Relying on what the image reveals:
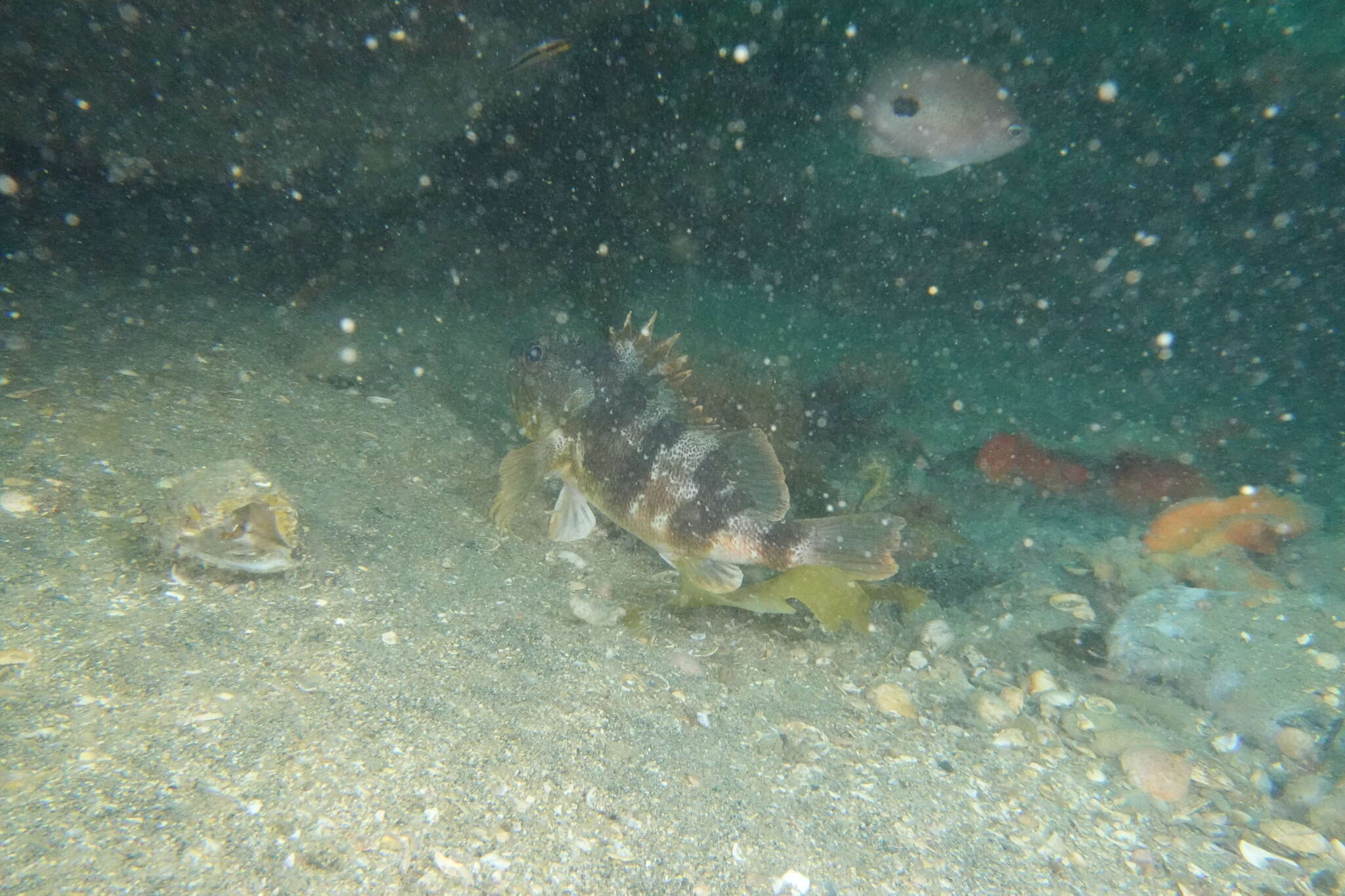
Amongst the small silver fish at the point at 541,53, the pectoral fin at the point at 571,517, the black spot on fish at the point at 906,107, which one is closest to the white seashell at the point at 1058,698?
the pectoral fin at the point at 571,517

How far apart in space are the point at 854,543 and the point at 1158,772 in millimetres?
1896

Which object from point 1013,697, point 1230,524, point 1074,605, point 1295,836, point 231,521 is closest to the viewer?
point 1295,836

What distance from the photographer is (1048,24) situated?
27.0ft

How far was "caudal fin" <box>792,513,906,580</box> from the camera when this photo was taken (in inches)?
155

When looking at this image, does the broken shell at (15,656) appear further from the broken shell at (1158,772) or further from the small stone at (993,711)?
the broken shell at (1158,772)

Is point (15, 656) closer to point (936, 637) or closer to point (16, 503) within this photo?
point (16, 503)

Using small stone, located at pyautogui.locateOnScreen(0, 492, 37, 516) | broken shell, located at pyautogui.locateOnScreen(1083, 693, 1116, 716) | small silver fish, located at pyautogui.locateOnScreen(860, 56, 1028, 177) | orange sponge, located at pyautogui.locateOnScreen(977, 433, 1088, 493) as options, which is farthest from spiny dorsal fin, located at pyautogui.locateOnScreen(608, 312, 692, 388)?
small silver fish, located at pyautogui.locateOnScreen(860, 56, 1028, 177)

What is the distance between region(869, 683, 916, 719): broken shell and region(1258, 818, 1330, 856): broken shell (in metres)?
1.61

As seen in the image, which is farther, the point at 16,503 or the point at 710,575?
the point at 710,575

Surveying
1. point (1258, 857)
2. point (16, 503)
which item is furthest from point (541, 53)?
point (1258, 857)

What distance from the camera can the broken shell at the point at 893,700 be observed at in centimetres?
350

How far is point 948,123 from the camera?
21.2ft

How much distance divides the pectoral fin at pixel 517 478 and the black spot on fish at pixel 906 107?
550 cm

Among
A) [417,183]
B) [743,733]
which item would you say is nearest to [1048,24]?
[417,183]
